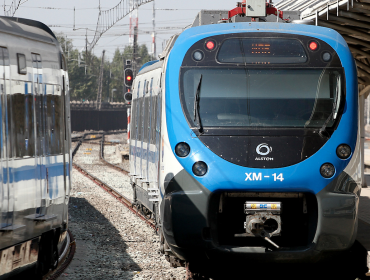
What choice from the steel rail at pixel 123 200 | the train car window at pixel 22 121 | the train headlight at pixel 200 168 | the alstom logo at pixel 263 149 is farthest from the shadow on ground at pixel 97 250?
the alstom logo at pixel 263 149

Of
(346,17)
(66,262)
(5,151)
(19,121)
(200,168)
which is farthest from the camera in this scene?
(346,17)

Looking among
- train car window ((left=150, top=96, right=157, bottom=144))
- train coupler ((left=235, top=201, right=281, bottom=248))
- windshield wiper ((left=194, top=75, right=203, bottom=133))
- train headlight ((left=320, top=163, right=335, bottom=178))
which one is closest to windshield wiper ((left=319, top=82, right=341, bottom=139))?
train headlight ((left=320, top=163, right=335, bottom=178))

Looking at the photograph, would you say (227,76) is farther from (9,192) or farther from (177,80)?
(9,192)

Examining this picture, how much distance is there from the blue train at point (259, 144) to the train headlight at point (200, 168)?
11 mm

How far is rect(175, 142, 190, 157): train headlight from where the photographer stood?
19.6 feet

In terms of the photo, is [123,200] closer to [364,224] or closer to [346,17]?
[364,224]

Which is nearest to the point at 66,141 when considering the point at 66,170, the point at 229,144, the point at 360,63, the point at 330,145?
the point at 66,170

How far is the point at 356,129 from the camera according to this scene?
243 inches

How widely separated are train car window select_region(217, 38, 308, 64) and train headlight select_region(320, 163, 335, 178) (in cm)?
120

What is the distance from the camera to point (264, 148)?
19.5 ft

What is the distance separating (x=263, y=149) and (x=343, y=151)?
0.86 meters

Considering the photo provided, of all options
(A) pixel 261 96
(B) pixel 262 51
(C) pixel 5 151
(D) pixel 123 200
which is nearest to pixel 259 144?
(A) pixel 261 96

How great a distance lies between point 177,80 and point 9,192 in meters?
2.17

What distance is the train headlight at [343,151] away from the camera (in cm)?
599
